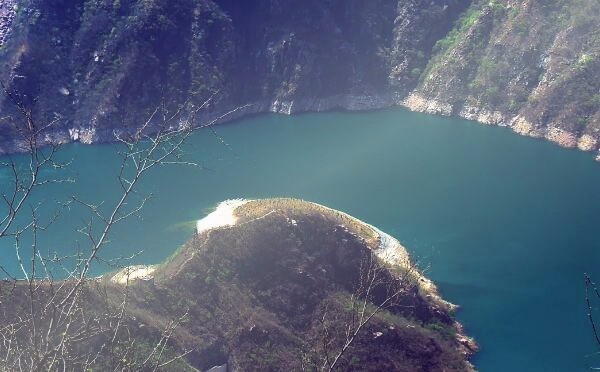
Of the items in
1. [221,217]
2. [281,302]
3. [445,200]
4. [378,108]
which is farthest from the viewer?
[378,108]

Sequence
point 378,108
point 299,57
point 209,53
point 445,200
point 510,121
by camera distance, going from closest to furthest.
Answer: point 445,200
point 510,121
point 378,108
point 209,53
point 299,57

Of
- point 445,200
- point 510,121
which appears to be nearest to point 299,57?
point 510,121

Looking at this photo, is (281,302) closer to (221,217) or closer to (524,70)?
(221,217)

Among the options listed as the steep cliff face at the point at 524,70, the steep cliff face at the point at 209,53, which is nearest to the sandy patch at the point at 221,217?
the steep cliff face at the point at 209,53

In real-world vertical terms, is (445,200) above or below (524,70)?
below

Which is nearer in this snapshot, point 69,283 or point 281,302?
point 69,283

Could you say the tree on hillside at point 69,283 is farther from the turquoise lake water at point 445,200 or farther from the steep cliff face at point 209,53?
the steep cliff face at point 209,53
